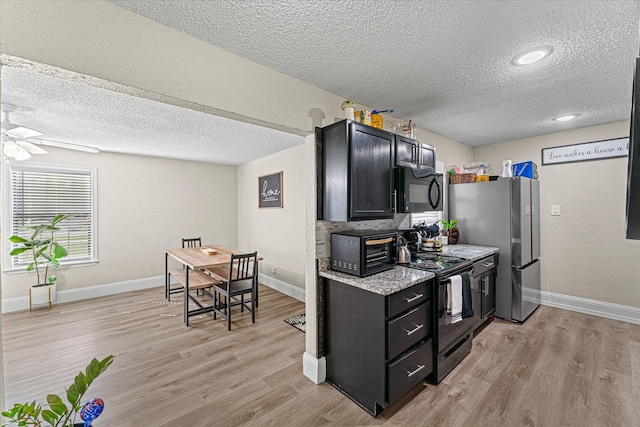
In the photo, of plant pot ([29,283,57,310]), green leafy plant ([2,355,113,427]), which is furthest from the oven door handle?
plant pot ([29,283,57,310])

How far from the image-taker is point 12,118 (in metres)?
2.89

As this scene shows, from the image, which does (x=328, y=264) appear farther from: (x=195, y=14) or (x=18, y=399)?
Answer: (x=18, y=399)

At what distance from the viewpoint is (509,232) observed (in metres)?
3.24

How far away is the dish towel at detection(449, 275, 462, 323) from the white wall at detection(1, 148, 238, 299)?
189 inches

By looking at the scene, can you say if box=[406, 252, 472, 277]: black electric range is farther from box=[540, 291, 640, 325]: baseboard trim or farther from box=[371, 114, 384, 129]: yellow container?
box=[540, 291, 640, 325]: baseboard trim

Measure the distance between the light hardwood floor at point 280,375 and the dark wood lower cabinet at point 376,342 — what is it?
159mm

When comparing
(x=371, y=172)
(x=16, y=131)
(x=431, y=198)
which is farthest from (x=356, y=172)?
(x=16, y=131)

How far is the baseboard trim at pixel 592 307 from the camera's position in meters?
3.26

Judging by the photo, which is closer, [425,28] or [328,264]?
[425,28]

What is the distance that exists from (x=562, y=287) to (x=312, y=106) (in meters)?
4.14

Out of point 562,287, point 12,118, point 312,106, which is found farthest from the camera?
point 562,287

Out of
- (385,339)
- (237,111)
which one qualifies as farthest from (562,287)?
(237,111)

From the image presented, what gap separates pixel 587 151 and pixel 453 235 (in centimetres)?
197

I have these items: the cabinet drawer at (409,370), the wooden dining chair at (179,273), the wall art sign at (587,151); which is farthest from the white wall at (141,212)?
the wall art sign at (587,151)
